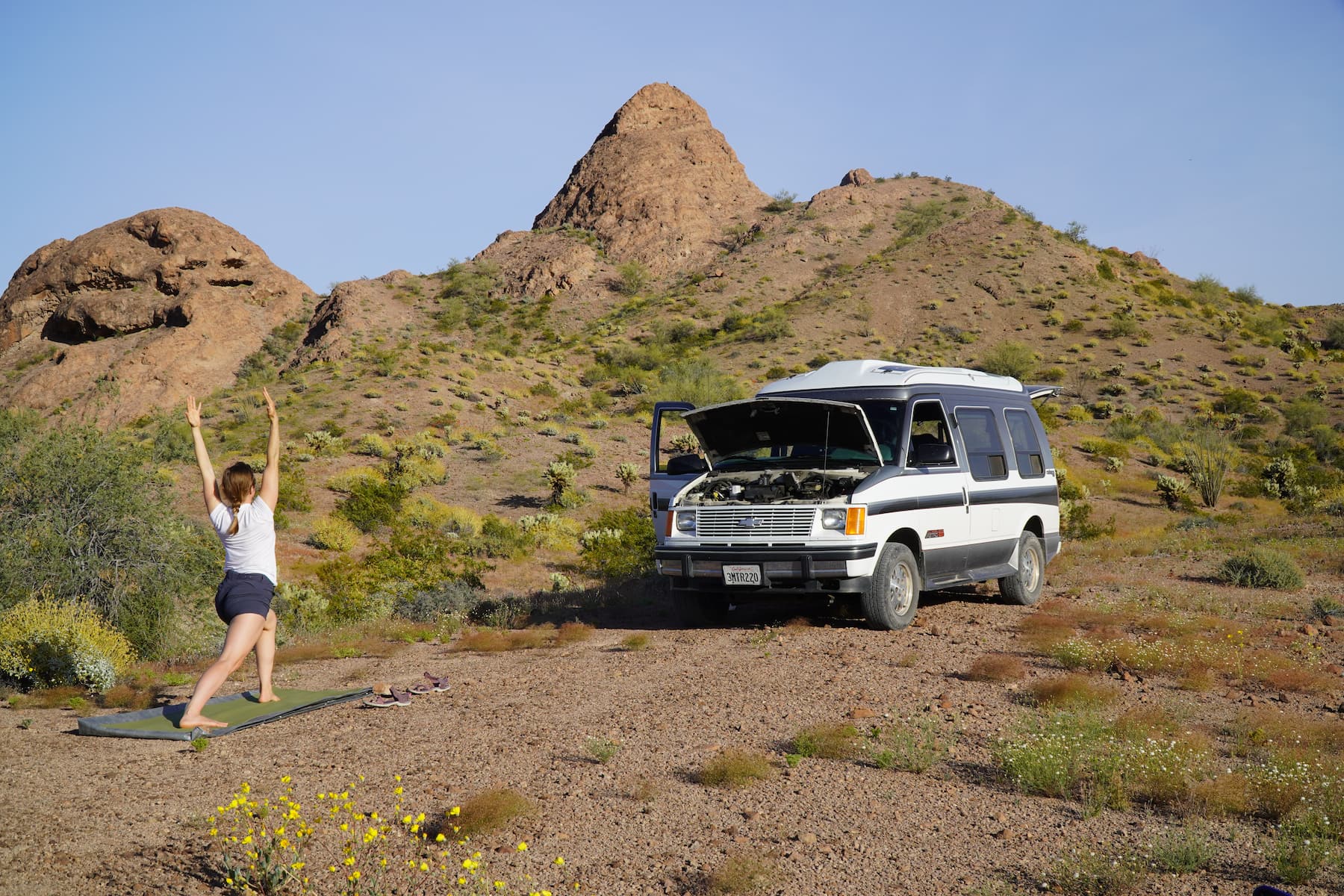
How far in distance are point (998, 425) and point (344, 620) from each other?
8.72 meters

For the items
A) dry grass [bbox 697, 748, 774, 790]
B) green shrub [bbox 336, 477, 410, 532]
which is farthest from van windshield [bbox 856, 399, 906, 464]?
green shrub [bbox 336, 477, 410, 532]

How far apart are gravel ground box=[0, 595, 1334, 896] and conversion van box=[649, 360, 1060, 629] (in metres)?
1.08

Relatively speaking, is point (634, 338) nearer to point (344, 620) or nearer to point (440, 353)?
point (440, 353)

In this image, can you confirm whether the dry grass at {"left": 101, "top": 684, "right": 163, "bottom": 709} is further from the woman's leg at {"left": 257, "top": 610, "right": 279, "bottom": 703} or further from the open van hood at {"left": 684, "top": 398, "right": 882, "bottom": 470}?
the open van hood at {"left": 684, "top": 398, "right": 882, "bottom": 470}

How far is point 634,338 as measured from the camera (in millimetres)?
54156

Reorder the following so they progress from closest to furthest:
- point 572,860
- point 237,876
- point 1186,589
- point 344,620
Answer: point 237,876 < point 572,860 < point 1186,589 < point 344,620

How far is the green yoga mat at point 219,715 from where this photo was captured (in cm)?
601

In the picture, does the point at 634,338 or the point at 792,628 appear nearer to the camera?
the point at 792,628

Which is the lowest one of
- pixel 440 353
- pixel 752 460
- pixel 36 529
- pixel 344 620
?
pixel 344 620

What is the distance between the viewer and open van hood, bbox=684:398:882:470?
971 cm

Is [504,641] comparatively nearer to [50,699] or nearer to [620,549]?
[50,699]

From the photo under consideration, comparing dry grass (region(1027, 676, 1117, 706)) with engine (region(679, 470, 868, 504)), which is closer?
dry grass (region(1027, 676, 1117, 706))

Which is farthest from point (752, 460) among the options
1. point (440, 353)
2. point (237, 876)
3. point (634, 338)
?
point (634, 338)

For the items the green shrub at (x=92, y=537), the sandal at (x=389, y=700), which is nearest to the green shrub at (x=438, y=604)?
the green shrub at (x=92, y=537)
